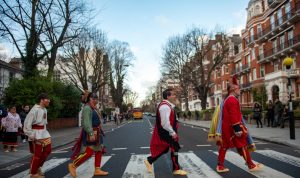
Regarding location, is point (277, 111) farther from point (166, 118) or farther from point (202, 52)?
point (202, 52)

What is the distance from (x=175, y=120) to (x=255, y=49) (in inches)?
1923

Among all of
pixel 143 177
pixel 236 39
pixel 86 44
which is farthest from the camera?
pixel 236 39

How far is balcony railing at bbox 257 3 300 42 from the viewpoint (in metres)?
38.3

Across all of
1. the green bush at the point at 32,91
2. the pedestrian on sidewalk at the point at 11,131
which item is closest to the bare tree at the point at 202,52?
the green bush at the point at 32,91

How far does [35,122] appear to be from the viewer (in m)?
7.02

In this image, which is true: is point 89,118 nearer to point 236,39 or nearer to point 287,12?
point 287,12

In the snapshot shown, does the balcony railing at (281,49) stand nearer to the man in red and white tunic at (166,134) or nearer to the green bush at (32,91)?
the green bush at (32,91)

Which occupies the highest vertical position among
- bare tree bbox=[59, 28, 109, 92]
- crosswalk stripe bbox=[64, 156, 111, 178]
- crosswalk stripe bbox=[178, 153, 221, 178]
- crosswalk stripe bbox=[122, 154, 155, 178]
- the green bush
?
bare tree bbox=[59, 28, 109, 92]

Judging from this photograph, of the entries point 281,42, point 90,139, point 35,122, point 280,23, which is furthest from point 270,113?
point 281,42

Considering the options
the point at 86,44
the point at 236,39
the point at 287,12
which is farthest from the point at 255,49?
the point at 86,44

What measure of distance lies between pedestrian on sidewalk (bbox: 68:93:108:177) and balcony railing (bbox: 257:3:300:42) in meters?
35.2

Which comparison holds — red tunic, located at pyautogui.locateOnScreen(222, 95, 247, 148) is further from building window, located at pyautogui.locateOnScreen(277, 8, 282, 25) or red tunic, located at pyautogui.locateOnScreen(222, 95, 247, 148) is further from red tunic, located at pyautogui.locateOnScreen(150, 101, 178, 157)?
building window, located at pyautogui.locateOnScreen(277, 8, 282, 25)

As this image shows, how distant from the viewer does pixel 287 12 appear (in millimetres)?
40750

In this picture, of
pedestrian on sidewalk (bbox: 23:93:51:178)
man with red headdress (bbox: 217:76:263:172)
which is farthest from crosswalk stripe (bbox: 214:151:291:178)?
pedestrian on sidewalk (bbox: 23:93:51:178)
